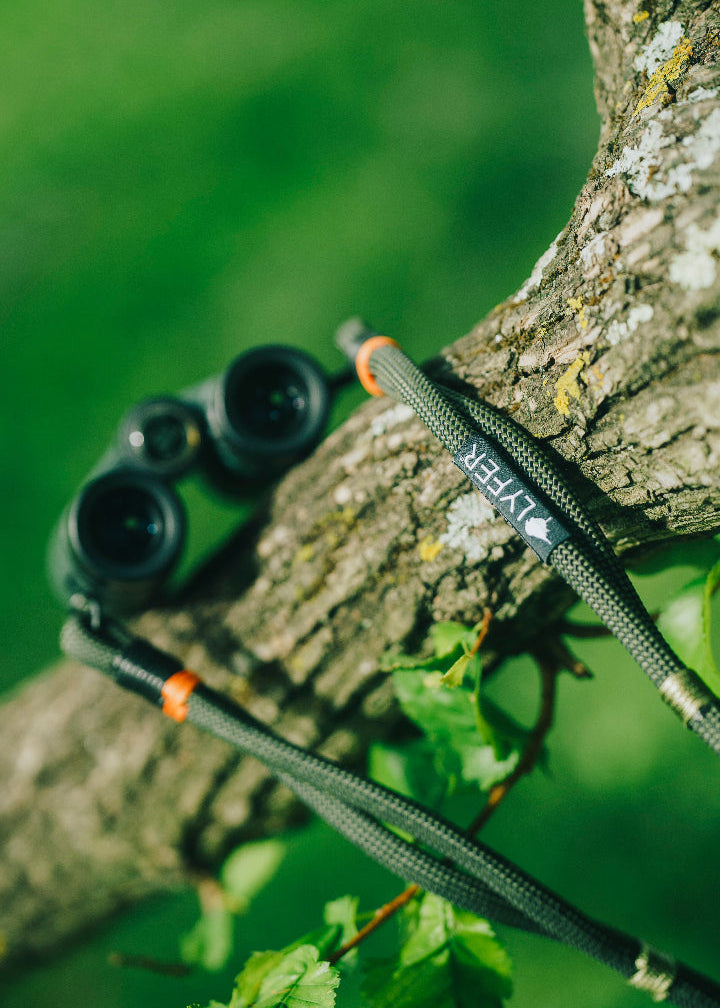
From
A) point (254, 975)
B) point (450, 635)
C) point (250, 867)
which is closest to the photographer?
point (254, 975)

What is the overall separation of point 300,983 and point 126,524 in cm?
74

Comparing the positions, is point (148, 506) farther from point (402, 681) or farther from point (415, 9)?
point (415, 9)

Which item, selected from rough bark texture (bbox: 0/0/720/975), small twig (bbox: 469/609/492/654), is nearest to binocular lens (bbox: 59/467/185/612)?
rough bark texture (bbox: 0/0/720/975)

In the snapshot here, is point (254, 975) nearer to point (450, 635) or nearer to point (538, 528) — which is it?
point (450, 635)

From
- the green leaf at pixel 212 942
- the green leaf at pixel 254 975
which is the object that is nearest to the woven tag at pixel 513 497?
the green leaf at pixel 254 975

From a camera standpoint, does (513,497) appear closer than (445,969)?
Yes

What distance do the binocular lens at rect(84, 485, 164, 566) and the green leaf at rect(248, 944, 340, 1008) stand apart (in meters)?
0.64

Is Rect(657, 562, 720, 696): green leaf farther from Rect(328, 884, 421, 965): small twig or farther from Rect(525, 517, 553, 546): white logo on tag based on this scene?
Rect(328, 884, 421, 965): small twig

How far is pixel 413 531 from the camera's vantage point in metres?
1.05

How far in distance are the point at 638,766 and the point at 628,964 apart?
1595mm

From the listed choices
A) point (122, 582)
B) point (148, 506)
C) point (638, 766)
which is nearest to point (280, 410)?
point (148, 506)

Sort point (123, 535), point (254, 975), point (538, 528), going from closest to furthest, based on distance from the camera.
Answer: point (538, 528) < point (254, 975) < point (123, 535)

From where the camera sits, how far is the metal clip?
0.93 metres

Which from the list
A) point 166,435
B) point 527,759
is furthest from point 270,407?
point 527,759
